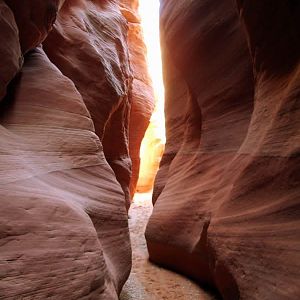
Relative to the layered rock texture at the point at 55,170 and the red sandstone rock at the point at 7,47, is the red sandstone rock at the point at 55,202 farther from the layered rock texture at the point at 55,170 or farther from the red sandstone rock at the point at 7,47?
the red sandstone rock at the point at 7,47

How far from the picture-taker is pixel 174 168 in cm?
614

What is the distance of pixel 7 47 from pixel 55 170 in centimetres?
164

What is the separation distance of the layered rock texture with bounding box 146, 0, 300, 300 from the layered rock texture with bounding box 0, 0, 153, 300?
46.7 inches

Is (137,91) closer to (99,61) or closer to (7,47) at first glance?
(99,61)

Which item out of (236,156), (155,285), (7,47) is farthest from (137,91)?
(155,285)

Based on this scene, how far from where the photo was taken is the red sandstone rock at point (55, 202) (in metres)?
1.96

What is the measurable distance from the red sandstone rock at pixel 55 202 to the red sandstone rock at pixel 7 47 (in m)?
0.38

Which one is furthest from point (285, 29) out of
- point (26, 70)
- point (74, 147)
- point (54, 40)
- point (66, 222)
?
point (54, 40)

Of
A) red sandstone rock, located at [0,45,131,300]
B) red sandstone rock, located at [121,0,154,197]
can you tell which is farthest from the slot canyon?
Answer: red sandstone rock, located at [121,0,154,197]

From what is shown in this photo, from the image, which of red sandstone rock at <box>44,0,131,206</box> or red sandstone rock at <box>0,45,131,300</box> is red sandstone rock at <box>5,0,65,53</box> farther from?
red sandstone rock at <box>44,0,131,206</box>

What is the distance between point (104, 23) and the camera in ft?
26.9

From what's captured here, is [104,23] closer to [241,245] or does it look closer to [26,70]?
[26,70]

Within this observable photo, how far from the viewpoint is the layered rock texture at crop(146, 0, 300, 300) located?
2791 mm

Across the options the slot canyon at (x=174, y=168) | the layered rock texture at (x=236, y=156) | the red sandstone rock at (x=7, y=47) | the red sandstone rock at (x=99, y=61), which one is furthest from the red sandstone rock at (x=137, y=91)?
the red sandstone rock at (x=7, y=47)
